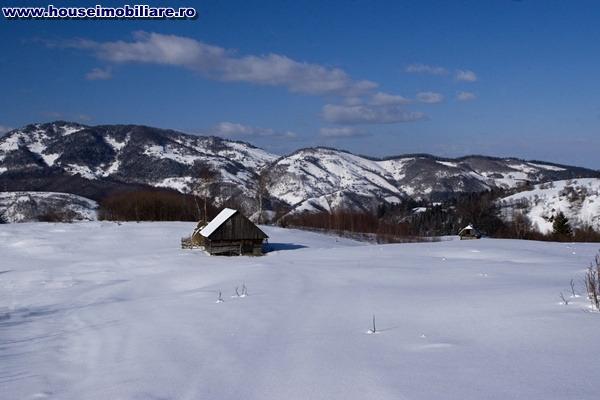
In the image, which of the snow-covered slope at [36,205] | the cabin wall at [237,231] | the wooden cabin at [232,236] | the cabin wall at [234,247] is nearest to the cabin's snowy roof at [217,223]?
the wooden cabin at [232,236]

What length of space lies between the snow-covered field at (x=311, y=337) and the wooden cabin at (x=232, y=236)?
14.3 m

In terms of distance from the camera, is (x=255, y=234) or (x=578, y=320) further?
Result: (x=255, y=234)

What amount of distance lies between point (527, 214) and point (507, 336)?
472 ft

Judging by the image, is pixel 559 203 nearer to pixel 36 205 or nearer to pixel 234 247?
pixel 234 247

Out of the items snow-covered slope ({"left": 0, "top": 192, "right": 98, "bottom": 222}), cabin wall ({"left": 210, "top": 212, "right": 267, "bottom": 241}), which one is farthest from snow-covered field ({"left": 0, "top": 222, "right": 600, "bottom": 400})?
snow-covered slope ({"left": 0, "top": 192, "right": 98, "bottom": 222})

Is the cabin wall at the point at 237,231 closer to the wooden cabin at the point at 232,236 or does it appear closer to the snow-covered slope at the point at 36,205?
the wooden cabin at the point at 232,236

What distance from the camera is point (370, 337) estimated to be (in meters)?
9.09

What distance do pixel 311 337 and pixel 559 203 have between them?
148m

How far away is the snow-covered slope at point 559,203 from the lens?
129 meters

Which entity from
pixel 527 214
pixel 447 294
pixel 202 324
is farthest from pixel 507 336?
pixel 527 214

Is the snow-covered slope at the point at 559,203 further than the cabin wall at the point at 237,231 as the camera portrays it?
Yes

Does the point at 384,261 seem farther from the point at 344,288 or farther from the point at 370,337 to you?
the point at 370,337

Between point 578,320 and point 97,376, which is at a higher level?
point 578,320

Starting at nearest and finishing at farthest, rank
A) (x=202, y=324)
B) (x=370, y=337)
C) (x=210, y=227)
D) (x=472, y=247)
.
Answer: (x=370, y=337)
(x=202, y=324)
(x=472, y=247)
(x=210, y=227)
